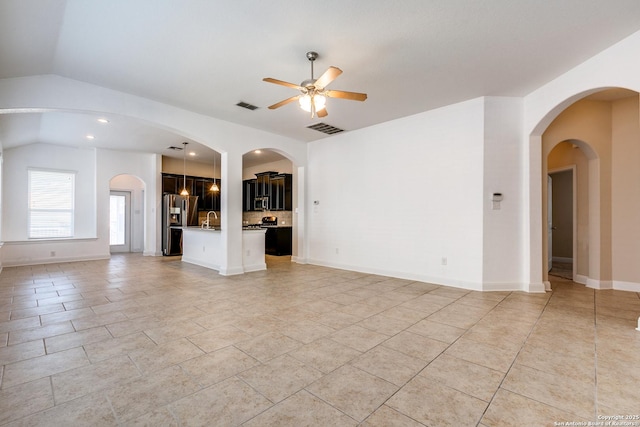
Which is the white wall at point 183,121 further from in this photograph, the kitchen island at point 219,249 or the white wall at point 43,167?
the white wall at point 43,167

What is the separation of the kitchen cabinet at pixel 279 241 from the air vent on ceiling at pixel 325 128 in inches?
138

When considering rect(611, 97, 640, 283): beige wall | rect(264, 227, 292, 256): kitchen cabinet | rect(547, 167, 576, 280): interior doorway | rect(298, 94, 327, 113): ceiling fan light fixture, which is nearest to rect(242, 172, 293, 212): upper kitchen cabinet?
rect(264, 227, 292, 256): kitchen cabinet

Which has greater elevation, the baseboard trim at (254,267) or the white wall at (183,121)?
the white wall at (183,121)

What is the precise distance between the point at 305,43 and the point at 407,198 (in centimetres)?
328

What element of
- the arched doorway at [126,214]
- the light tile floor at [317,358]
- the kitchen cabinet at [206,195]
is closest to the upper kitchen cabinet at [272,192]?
the kitchen cabinet at [206,195]

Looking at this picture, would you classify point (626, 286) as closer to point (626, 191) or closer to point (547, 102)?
point (626, 191)

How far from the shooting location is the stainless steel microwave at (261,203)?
370 inches

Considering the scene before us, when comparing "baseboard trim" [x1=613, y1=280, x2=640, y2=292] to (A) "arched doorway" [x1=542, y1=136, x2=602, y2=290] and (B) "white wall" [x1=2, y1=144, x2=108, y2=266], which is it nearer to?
(A) "arched doorway" [x1=542, y1=136, x2=602, y2=290]

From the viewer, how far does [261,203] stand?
959cm

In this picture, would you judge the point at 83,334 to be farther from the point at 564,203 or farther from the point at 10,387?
the point at 564,203

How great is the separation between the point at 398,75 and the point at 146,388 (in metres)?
4.16

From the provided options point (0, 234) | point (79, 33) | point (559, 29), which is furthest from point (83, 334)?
point (0, 234)

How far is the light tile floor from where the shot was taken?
1.75 metres

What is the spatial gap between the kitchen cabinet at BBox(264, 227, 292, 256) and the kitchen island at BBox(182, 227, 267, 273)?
2251mm
